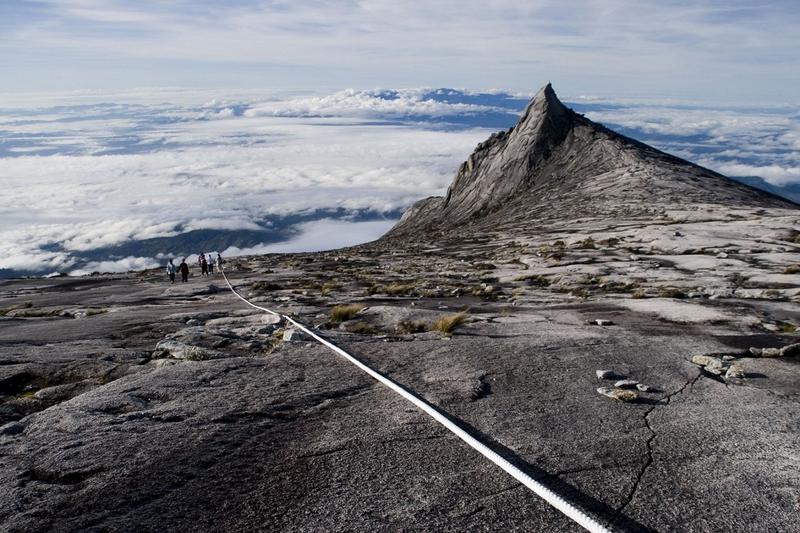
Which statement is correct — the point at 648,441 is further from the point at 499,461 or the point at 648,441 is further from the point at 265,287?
the point at 265,287

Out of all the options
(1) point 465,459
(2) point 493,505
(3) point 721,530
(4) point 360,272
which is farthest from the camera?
(4) point 360,272

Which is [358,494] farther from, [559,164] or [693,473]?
[559,164]

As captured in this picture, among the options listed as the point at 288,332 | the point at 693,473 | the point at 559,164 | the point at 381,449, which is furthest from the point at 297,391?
the point at 559,164

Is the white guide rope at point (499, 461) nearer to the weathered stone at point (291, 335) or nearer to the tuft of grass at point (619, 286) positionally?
the weathered stone at point (291, 335)

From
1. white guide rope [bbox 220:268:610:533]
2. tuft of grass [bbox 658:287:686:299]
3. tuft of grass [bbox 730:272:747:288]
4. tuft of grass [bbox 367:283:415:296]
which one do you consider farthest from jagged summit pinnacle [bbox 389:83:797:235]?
white guide rope [bbox 220:268:610:533]

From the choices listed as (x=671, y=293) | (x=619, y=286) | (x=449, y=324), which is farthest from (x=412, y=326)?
(x=619, y=286)

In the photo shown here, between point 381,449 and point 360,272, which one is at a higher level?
point 381,449
